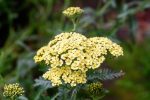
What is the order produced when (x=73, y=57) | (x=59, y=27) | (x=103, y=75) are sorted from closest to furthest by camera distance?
(x=73, y=57), (x=103, y=75), (x=59, y=27)

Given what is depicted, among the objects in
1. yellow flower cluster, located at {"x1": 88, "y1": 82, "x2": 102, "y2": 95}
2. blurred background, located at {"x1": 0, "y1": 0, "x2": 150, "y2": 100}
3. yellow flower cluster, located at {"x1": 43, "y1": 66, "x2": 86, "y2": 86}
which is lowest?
yellow flower cluster, located at {"x1": 43, "y1": 66, "x2": 86, "y2": 86}

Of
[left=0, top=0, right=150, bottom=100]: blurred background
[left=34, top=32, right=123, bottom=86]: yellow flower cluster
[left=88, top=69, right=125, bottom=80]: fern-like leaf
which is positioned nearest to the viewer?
[left=34, top=32, right=123, bottom=86]: yellow flower cluster

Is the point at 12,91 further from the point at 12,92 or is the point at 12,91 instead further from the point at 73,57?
the point at 73,57

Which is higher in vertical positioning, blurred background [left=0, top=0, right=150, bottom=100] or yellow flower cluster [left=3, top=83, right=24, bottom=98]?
blurred background [left=0, top=0, right=150, bottom=100]

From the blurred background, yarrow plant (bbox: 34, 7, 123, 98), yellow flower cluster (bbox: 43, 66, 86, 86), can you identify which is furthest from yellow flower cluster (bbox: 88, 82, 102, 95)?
the blurred background

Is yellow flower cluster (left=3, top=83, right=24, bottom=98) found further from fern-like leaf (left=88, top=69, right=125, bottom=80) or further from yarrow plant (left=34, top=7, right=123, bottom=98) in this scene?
fern-like leaf (left=88, top=69, right=125, bottom=80)

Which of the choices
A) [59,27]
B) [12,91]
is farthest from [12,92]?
[59,27]

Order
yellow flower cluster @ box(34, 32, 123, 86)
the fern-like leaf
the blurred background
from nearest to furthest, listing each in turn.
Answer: yellow flower cluster @ box(34, 32, 123, 86) < the fern-like leaf < the blurred background

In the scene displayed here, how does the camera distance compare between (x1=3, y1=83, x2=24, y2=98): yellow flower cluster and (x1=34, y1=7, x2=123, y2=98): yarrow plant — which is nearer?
(x1=34, y1=7, x2=123, y2=98): yarrow plant
